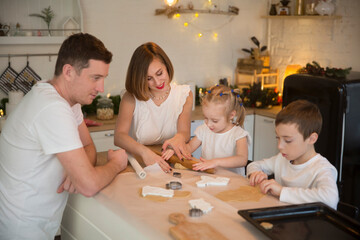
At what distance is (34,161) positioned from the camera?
188 cm

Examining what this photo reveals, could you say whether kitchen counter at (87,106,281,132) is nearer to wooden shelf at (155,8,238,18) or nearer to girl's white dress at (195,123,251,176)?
wooden shelf at (155,8,238,18)

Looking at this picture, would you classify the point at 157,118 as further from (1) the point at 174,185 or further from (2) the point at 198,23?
(2) the point at 198,23

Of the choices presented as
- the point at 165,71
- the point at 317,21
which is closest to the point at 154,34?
the point at 317,21

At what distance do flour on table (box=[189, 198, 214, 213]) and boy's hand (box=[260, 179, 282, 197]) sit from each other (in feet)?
0.93

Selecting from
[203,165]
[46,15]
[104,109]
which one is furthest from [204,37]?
[203,165]

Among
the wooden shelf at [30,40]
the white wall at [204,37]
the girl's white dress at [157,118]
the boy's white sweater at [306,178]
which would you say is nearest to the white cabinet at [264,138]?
the white wall at [204,37]

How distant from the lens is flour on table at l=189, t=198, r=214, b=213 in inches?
65.1

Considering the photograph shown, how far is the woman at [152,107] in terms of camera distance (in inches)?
101

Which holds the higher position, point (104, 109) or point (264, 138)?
point (104, 109)

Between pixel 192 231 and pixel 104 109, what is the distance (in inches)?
113

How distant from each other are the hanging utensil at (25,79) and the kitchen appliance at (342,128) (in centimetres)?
257

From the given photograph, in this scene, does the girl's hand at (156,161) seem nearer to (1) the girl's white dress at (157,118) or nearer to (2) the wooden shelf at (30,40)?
(1) the girl's white dress at (157,118)

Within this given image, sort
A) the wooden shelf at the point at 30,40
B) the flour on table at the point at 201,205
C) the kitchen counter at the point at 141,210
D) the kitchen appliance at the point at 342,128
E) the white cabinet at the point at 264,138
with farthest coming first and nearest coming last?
1. the white cabinet at the point at 264,138
2. the wooden shelf at the point at 30,40
3. the kitchen appliance at the point at 342,128
4. the flour on table at the point at 201,205
5. the kitchen counter at the point at 141,210

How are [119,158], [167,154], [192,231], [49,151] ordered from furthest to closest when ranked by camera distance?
[167,154] < [119,158] < [49,151] < [192,231]
